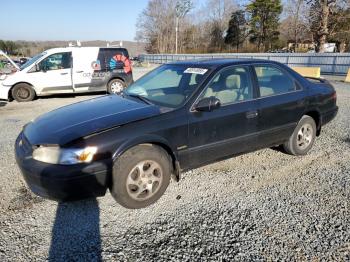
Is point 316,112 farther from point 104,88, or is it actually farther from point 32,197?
point 104,88

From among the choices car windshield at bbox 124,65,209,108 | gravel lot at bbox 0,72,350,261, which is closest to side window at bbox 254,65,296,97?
car windshield at bbox 124,65,209,108

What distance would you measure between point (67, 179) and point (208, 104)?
1.68m

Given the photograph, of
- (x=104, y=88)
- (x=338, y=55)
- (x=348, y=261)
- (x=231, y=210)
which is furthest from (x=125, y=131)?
(x=338, y=55)

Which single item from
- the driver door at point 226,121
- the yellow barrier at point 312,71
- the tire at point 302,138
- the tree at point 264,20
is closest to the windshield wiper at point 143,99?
the driver door at point 226,121

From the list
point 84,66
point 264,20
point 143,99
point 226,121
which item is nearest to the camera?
point 226,121

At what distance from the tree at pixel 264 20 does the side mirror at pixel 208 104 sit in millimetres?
51210

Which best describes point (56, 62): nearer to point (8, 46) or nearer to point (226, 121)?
point (226, 121)

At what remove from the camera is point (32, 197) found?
3.39m

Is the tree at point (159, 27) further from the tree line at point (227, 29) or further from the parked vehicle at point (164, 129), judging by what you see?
the parked vehicle at point (164, 129)

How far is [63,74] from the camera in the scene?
9852 mm

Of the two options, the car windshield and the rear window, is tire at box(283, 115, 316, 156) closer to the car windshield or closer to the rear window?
the car windshield

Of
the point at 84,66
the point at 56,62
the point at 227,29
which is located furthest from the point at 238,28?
the point at 56,62

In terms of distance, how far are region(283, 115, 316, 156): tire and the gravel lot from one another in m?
0.34

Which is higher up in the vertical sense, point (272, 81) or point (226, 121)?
point (272, 81)
